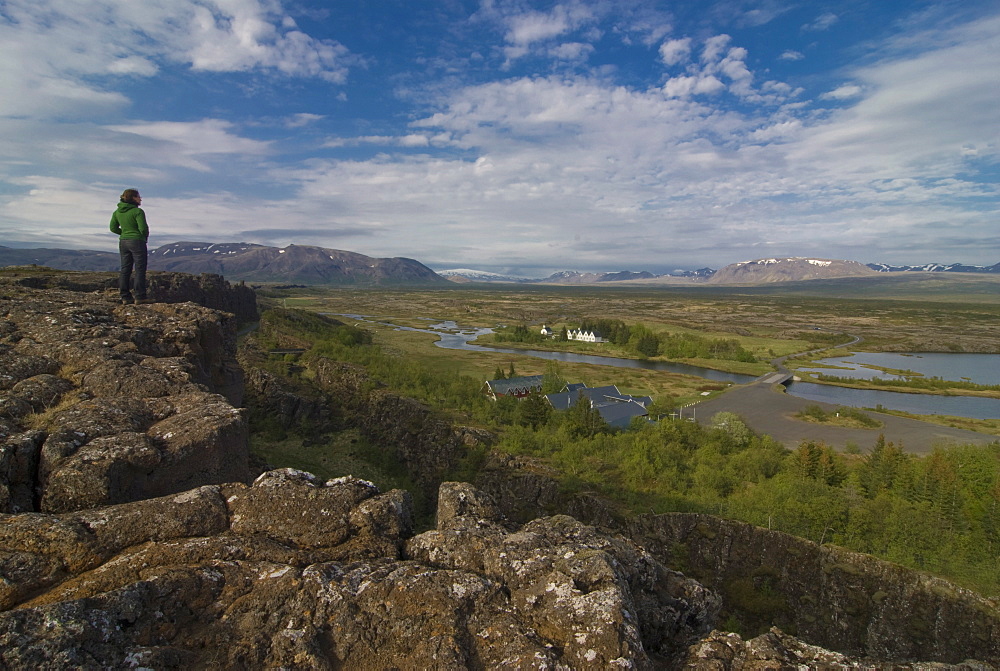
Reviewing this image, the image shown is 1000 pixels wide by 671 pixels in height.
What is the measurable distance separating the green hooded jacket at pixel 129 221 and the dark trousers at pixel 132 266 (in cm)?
25

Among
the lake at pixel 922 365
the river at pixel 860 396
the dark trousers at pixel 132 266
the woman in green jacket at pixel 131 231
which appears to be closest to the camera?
the woman in green jacket at pixel 131 231

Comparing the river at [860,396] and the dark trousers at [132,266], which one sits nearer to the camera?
the dark trousers at [132,266]

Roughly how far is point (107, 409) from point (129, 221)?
797cm

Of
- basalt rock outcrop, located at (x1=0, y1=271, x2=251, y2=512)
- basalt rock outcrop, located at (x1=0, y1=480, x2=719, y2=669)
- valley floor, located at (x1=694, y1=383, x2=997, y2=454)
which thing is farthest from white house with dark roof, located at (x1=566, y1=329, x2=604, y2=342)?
basalt rock outcrop, located at (x1=0, y1=480, x2=719, y2=669)

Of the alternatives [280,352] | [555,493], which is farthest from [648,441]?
[280,352]

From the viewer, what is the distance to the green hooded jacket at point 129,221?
14.7 meters

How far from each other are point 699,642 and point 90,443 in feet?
32.1

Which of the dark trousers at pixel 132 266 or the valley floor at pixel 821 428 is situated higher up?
the dark trousers at pixel 132 266

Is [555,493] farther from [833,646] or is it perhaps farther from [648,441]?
[833,646]

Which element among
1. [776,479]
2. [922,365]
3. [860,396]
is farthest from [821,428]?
[922,365]

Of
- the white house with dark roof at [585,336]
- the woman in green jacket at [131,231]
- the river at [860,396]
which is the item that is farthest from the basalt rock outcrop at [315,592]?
the white house with dark roof at [585,336]

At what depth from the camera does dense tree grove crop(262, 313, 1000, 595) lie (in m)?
25.0

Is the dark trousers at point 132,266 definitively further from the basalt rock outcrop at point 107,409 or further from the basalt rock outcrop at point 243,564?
the basalt rock outcrop at point 243,564

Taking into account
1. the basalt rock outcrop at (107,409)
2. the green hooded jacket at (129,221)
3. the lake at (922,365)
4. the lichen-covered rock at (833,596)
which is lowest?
the lake at (922,365)
